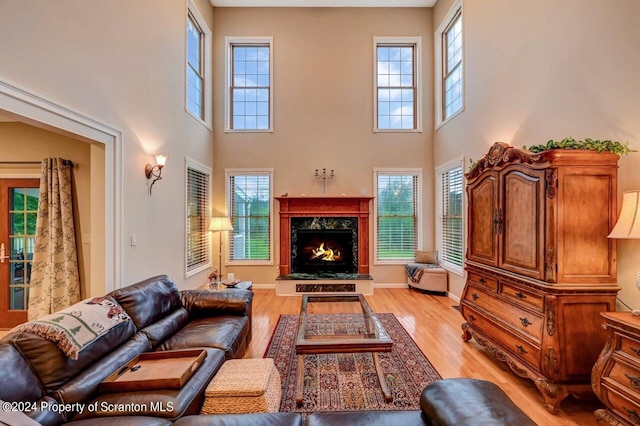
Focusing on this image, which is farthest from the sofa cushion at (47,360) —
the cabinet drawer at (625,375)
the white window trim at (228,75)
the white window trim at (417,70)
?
the white window trim at (417,70)

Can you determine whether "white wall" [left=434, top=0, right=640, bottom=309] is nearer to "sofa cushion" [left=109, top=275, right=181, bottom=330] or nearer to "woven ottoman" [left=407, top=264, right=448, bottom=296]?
"woven ottoman" [left=407, top=264, right=448, bottom=296]

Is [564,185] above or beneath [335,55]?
beneath

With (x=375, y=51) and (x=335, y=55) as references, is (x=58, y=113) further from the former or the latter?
(x=375, y=51)

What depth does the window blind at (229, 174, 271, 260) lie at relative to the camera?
6.23 meters

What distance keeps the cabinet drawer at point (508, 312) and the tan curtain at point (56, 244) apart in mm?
4405

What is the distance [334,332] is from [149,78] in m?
4.05

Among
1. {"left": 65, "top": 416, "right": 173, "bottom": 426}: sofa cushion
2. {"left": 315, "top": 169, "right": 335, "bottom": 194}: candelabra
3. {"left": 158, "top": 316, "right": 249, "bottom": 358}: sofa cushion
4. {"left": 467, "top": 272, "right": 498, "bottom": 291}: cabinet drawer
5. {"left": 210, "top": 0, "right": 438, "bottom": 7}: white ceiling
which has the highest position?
{"left": 210, "top": 0, "right": 438, "bottom": 7}: white ceiling

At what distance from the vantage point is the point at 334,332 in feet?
12.6

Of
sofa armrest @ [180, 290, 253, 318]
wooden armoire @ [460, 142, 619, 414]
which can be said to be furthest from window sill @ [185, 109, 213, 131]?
wooden armoire @ [460, 142, 619, 414]

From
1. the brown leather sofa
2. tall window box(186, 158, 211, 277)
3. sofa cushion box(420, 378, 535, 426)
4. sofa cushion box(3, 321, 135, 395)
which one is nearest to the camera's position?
sofa cushion box(420, 378, 535, 426)

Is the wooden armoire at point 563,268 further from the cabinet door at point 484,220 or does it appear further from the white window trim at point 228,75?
the white window trim at point 228,75

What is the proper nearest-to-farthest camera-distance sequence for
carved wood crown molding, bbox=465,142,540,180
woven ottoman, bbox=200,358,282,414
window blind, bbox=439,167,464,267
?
woven ottoman, bbox=200,358,282,414 → carved wood crown molding, bbox=465,142,540,180 → window blind, bbox=439,167,464,267

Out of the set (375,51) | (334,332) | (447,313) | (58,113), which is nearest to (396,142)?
(375,51)

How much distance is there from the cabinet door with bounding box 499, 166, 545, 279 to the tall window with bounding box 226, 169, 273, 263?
14.5 feet
